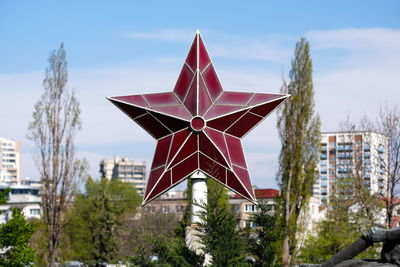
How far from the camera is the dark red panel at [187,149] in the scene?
17812 mm

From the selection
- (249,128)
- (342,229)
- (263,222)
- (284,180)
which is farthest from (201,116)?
(342,229)

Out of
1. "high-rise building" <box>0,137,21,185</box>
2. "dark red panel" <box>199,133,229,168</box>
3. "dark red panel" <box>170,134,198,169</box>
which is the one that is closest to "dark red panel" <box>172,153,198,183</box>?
"dark red panel" <box>170,134,198,169</box>

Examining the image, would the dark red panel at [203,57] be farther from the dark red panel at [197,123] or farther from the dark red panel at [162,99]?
the dark red panel at [197,123]

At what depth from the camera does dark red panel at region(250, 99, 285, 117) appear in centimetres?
1813

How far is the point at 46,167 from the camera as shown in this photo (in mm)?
29547

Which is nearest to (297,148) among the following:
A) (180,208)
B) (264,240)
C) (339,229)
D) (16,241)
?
(339,229)

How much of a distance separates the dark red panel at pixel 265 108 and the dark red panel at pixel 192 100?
131 cm

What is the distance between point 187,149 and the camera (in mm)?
17875

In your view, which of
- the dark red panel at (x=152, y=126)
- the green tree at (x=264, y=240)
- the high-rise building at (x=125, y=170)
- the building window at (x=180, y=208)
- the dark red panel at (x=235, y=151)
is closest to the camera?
the green tree at (x=264, y=240)

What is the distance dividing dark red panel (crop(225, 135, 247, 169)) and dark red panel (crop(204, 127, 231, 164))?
5.5 inches

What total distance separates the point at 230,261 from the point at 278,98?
5619mm

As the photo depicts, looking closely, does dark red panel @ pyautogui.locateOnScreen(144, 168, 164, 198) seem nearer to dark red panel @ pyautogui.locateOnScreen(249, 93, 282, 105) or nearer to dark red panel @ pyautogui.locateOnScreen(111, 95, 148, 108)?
dark red panel @ pyautogui.locateOnScreen(111, 95, 148, 108)

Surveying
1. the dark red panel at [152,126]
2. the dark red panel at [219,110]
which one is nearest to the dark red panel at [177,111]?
the dark red panel at [152,126]

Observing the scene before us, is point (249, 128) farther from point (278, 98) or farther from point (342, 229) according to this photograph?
point (342, 229)
